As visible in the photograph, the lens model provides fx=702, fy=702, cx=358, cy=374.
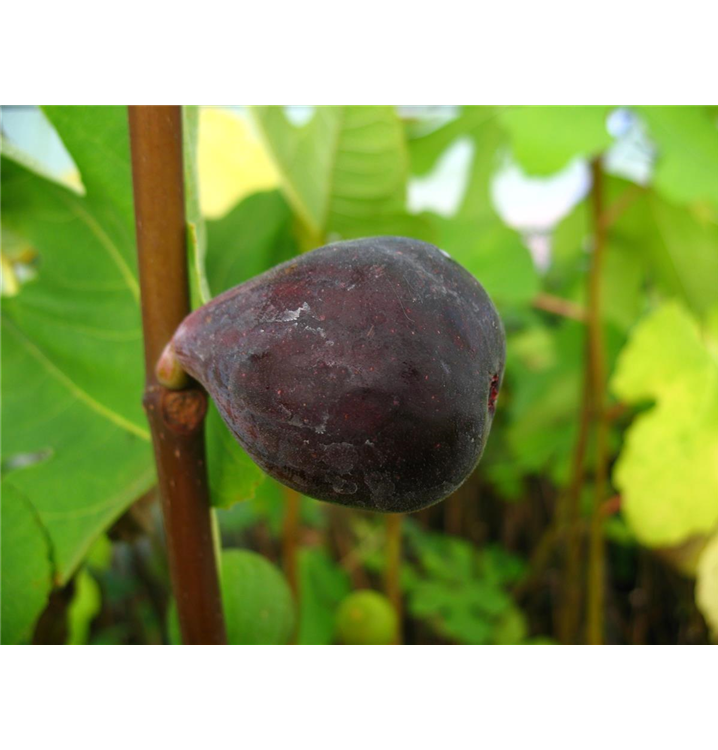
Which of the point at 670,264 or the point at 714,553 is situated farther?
the point at 670,264

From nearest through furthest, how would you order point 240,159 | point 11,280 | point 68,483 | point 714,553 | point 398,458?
point 398,458 < point 68,483 < point 11,280 < point 714,553 < point 240,159

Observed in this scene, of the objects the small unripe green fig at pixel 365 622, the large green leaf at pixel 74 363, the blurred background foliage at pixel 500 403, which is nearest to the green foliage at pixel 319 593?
the blurred background foliage at pixel 500 403

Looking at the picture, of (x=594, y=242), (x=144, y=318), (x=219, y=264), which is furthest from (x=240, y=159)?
(x=144, y=318)

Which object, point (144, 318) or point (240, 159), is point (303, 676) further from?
point (240, 159)

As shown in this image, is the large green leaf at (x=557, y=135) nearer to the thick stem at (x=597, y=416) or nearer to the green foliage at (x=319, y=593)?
the thick stem at (x=597, y=416)

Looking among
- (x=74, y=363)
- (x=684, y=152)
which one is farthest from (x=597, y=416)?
(x=74, y=363)

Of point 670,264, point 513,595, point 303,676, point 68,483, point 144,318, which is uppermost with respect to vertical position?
point 670,264

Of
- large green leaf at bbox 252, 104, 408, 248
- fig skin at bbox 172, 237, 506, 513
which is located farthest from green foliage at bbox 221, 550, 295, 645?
large green leaf at bbox 252, 104, 408, 248

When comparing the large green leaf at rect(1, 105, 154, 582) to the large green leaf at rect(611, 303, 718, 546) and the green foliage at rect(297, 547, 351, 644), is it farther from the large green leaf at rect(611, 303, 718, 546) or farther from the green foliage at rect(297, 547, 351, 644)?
the large green leaf at rect(611, 303, 718, 546)
